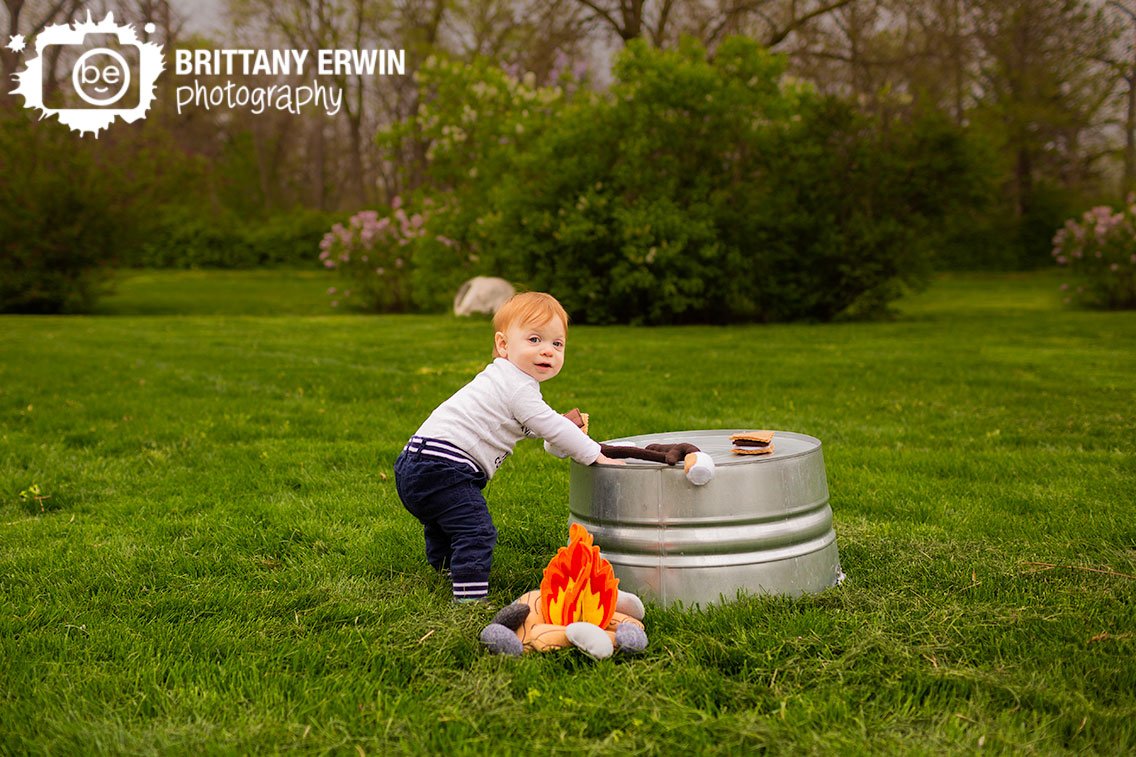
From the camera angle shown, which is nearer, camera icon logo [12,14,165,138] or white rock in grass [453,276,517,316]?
white rock in grass [453,276,517,316]

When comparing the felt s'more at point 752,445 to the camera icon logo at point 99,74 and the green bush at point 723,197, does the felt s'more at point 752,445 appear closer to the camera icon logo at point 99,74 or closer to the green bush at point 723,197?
the green bush at point 723,197

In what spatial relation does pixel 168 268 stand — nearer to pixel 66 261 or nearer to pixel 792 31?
pixel 66 261

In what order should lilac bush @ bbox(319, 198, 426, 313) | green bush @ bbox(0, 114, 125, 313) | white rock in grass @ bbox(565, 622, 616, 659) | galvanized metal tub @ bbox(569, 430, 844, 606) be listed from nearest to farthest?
white rock in grass @ bbox(565, 622, 616, 659)
galvanized metal tub @ bbox(569, 430, 844, 606)
green bush @ bbox(0, 114, 125, 313)
lilac bush @ bbox(319, 198, 426, 313)

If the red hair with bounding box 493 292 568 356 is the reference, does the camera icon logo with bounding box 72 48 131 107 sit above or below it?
above

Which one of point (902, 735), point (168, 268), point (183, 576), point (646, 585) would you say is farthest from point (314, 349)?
point (168, 268)

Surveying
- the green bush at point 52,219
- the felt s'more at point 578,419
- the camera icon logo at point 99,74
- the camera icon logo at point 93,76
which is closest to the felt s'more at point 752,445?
the felt s'more at point 578,419

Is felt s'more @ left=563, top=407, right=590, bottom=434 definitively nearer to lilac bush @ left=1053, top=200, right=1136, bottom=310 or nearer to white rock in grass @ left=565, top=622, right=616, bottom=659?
white rock in grass @ left=565, top=622, right=616, bottom=659

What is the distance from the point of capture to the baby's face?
3.17 metres

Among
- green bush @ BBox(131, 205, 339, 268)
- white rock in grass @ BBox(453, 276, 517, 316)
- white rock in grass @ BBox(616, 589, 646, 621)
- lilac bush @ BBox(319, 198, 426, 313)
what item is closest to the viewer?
white rock in grass @ BBox(616, 589, 646, 621)

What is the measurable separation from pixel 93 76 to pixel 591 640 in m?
25.5

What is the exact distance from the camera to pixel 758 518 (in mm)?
3039

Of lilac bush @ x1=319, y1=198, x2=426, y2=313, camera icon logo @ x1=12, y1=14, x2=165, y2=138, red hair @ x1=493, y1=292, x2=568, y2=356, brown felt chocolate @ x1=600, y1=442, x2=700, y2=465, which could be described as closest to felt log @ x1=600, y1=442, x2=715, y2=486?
brown felt chocolate @ x1=600, y1=442, x2=700, y2=465

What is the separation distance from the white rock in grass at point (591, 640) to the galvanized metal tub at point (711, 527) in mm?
415

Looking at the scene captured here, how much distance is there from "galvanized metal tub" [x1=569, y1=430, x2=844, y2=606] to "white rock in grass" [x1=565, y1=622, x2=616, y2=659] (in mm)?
415
